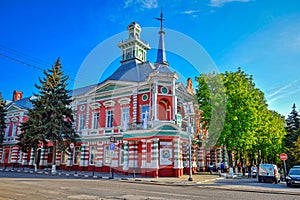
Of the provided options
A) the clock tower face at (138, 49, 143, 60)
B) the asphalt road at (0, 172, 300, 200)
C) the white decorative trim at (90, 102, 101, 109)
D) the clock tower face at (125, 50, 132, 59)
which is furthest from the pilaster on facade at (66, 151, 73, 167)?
the asphalt road at (0, 172, 300, 200)

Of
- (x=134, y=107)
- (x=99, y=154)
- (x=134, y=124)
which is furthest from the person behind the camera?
(x=99, y=154)

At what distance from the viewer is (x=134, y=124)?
26312 mm

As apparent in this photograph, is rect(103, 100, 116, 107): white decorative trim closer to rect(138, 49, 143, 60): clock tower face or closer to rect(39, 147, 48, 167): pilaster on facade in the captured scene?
rect(138, 49, 143, 60): clock tower face

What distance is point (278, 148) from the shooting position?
4141 centimetres

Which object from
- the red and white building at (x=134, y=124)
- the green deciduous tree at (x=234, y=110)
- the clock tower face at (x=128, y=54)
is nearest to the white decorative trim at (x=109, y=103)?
the red and white building at (x=134, y=124)

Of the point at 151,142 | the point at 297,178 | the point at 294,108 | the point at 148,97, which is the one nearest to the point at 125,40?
the point at 148,97

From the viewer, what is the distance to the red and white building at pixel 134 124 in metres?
24.4

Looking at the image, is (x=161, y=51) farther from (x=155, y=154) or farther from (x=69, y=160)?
(x=69, y=160)

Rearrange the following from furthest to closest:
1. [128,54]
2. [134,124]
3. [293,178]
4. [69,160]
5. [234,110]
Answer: [128,54]
[69,160]
[234,110]
[134,124]
[293,178]

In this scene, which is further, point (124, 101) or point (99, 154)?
point (99, 154)

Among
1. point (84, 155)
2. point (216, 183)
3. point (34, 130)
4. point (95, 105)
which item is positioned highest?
point (95, 105)

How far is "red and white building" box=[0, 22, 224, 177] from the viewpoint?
24375 millimetres

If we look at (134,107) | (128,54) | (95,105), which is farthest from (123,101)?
(128,54)

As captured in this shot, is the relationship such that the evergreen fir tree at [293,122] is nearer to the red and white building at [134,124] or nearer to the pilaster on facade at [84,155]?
the red and white building at [134,124]
